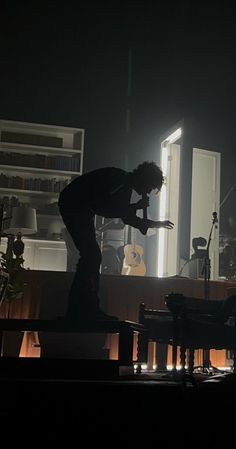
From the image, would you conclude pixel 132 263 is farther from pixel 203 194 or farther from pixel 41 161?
pixel 41 161

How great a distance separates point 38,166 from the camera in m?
7.06

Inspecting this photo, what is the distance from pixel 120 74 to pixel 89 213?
4.35 metres

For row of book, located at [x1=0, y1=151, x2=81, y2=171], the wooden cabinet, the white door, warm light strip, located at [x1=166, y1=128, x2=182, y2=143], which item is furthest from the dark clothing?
the white door

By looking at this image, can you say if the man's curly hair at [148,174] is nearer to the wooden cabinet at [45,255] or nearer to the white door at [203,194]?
the wooden cabinet at [45,255]

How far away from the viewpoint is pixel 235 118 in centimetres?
740

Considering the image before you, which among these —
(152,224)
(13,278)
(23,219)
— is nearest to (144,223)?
(152,224)

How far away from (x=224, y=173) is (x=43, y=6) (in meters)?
3.20

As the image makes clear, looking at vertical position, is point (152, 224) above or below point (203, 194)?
below

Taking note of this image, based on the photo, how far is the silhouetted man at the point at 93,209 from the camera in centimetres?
357

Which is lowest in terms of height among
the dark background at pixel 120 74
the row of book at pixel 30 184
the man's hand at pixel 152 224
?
the man's hand at pixel 152 224

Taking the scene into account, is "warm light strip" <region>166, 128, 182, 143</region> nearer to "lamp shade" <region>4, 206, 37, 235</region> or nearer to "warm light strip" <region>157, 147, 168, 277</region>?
"warm light strip" <region>157, 147, 168, 277</region>

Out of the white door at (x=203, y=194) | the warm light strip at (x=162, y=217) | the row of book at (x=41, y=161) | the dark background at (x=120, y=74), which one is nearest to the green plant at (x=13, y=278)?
the row of book at (x=41, y=161)

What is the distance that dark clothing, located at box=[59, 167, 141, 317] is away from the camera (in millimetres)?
3576

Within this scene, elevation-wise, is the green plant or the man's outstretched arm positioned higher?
the man's outstretched arm
